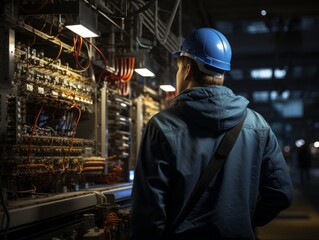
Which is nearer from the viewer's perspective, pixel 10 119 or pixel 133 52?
pixel 10 119

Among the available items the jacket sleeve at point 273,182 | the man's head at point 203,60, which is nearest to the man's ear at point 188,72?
the man's head at point 203,60

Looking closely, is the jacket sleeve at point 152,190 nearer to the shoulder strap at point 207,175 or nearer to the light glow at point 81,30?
the shoulder strap at point 207,175

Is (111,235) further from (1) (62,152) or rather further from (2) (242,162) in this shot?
(2) (242,162)

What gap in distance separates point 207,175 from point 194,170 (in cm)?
6

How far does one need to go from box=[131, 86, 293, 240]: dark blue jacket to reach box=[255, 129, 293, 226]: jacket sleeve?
127 mm

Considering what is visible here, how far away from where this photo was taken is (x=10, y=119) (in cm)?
287

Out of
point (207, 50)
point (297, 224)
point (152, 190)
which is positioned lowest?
point (297, 224)

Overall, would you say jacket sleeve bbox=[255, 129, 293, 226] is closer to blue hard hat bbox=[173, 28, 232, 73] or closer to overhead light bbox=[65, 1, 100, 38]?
blue hard hat bbox=[173, 28, 232, 73]

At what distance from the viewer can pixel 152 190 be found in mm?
1946

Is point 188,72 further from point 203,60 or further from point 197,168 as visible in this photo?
point 197,168

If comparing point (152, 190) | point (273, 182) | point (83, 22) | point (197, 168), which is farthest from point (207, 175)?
point (83, 22)

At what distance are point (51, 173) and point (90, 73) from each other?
4.44ft

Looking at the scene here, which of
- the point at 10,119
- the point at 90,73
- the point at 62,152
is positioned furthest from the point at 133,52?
the point at 10,119

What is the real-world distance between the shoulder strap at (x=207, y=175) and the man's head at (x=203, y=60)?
12.9 inches
